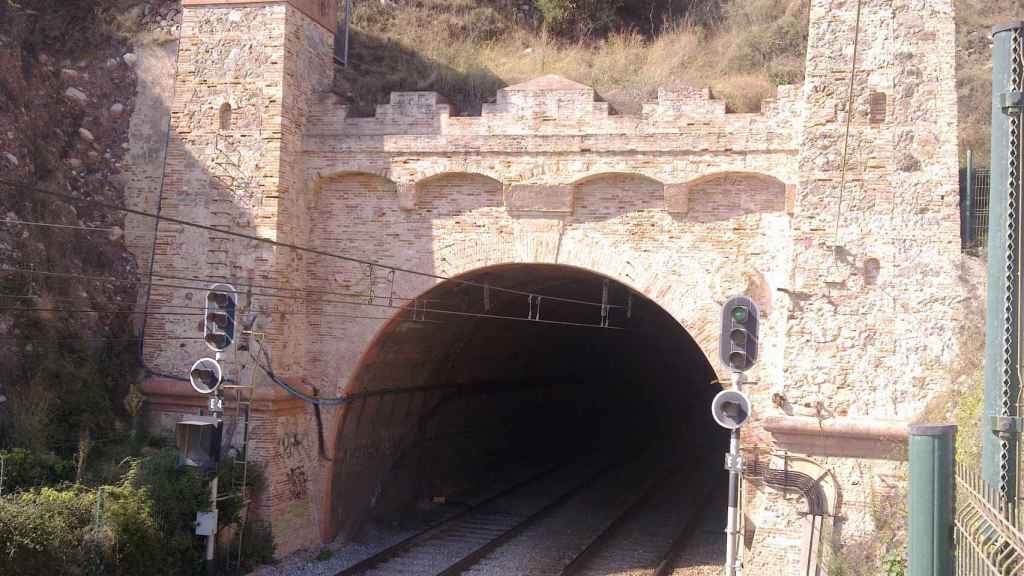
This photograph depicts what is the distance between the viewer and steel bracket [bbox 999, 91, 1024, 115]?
559 cm

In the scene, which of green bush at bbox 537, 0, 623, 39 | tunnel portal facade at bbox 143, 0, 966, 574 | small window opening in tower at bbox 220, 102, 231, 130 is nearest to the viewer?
tunnel portal facade at bbox 143, 0, 966, 574

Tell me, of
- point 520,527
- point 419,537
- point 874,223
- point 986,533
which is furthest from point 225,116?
point 986,533

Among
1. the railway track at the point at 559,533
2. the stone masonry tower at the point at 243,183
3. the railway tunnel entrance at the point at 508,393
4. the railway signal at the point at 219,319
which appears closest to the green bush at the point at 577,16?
the railway tunnel entrance at the point at 508,393

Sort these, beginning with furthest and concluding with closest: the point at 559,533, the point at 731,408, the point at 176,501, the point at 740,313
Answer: the point at 559,533 → the point at 176,501 → the point at 740,313 → the point at 731,408

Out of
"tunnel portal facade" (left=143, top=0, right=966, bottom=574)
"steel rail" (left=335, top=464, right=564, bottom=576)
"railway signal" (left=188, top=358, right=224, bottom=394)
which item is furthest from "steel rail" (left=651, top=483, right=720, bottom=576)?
"railway signal" (left=188, top=358, right=224, bottom=394)

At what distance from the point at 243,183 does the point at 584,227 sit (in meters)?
4.96

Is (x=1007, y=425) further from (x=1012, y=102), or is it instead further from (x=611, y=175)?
(x=611, y=175)

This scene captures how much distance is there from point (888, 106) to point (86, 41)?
43.9 feet

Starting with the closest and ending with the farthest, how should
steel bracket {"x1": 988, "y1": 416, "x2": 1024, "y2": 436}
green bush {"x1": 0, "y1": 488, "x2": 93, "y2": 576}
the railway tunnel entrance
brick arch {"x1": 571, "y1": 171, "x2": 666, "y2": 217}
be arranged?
steel bracket {"x1": 988, "y1": 416, "x2": 1024, "y2": 436}, green bush {"x1": 0, "y1": 488, "x2": 93, "y2": 576}, brick arch {"x1": 571, "y1": 171, "x2": 666, "y2": 217}, the railway tunnel entrance

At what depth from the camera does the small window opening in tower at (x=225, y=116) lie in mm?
14727

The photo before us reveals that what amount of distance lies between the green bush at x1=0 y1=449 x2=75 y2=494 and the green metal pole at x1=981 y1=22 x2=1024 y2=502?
10.6 meters

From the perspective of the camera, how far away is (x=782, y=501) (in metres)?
12.3

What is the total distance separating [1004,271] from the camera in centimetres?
553

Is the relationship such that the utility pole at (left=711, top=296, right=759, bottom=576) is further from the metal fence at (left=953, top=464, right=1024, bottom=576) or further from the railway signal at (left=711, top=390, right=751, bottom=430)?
the metal fence at (left=953, top=464, right=1024, bottom=576)
